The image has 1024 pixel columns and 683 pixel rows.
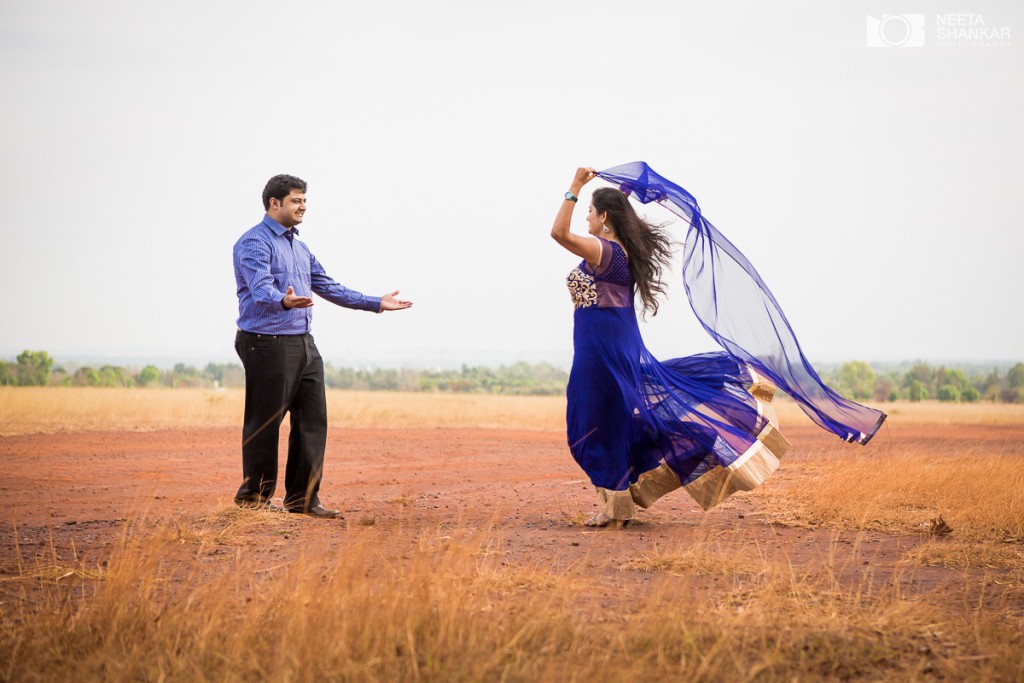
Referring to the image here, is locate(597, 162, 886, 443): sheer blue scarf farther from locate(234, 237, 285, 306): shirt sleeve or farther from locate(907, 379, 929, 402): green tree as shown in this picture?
locate(907, 379, 929, 402): green tree

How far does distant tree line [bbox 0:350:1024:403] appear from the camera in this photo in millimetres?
42219

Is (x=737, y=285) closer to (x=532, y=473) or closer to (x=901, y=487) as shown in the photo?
(x=901, y=487)

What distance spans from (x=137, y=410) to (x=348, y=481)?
952cm

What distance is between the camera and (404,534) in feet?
21.2

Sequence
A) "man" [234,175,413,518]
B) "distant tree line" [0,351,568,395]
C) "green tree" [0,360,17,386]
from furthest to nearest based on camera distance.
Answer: "distant tree line" [0,351,568,395] → "green tree" [0,360,17,386] → "man" [234,175,413,518]

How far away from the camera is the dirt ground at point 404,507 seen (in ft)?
19.3

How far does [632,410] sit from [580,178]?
1.67 metres

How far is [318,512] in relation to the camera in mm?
7293

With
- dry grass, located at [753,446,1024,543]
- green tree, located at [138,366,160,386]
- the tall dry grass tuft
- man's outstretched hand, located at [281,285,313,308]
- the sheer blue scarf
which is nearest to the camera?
the tall dry grass tuft

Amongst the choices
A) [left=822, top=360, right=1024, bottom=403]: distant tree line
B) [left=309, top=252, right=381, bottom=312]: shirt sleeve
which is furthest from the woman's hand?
[left=822, top=360, right=1024, bottom=403]: distant tree line

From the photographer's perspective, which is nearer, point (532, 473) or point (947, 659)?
point (947, 659)

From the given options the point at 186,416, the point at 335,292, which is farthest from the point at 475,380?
the point at 335,292

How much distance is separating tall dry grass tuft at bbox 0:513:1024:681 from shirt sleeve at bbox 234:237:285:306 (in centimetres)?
228

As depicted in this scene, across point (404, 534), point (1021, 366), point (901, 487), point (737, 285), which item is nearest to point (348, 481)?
point (404, 534)
